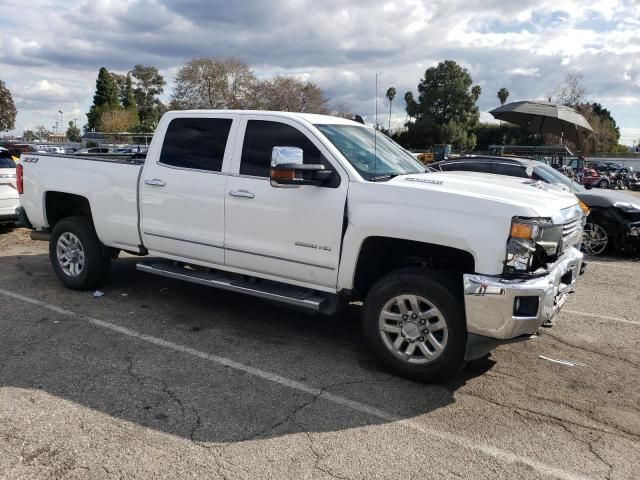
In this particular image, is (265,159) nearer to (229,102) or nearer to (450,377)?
(450,377)

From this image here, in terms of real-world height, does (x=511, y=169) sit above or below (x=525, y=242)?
above

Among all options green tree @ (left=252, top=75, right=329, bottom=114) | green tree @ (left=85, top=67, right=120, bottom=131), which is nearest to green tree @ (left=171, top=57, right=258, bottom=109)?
green tree @ (left=252, top=75, right=329, bottom=114)

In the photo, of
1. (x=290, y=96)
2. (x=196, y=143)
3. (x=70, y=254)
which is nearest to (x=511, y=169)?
(x=196, y=143)

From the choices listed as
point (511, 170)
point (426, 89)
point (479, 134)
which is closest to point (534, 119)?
point (511, 170)

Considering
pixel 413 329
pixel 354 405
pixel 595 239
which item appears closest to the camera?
pixel 354 405

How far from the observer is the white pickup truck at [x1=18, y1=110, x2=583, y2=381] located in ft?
13.0

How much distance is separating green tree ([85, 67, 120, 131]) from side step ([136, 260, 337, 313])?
9274 centimetres

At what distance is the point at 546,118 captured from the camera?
13227 millimetres

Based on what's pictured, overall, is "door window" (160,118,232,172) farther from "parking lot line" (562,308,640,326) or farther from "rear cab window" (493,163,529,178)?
"rear cab window" (493,163,529,178)

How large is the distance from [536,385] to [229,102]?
60800 mm

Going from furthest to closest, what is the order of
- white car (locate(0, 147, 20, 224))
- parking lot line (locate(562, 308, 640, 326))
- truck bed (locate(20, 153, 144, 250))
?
white car (locate(0, 147, 20, 224)) < parking lot line (locate(562, 308, 640, 326)) < truck bed (locate(20, 153, 144, 250))

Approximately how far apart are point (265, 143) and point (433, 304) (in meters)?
2.17

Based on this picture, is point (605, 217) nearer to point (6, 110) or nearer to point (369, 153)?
point (369, 153)

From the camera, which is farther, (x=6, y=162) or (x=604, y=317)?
(x=6, y=162)
